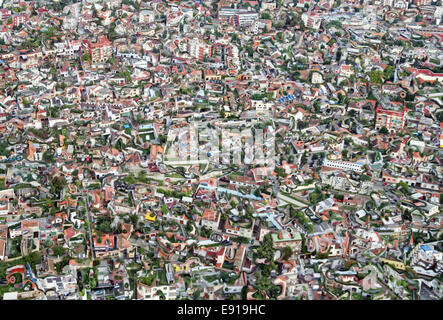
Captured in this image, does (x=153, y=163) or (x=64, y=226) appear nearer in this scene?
(x=64, y=226)

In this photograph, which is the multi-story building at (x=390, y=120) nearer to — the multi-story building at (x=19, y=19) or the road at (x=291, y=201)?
the road at (x=291, y=201)

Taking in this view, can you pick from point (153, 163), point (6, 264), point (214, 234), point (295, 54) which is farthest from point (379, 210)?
point (295, 54)

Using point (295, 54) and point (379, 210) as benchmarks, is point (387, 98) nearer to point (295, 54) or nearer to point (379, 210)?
point (295, 54)

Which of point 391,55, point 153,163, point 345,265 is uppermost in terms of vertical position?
point 391,55

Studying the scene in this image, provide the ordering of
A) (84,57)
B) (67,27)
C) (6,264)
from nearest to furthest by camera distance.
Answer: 1. (6,264)
2. (84,57)
3. (67,27)

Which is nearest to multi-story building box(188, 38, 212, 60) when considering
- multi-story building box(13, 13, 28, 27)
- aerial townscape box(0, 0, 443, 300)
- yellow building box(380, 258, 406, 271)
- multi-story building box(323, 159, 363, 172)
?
aerial townscape box(0, 0, 443, 300)
